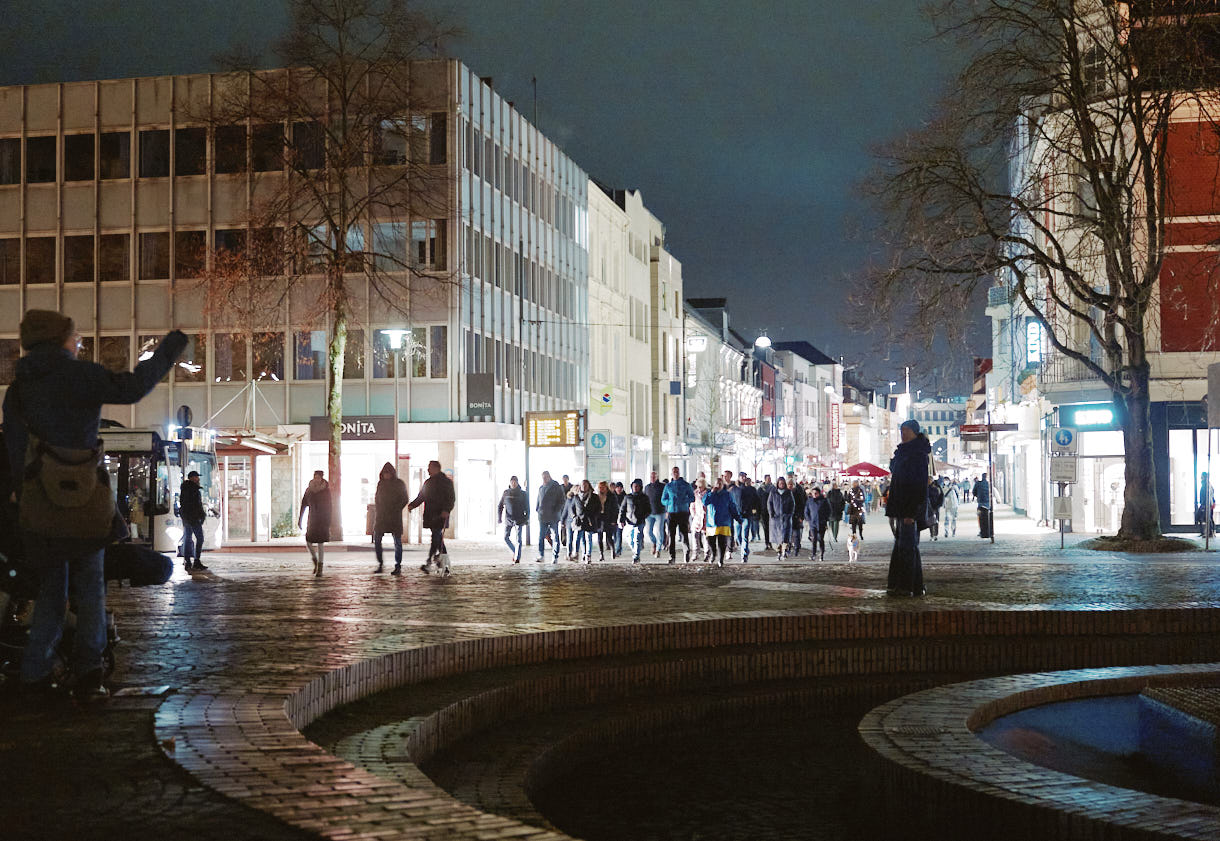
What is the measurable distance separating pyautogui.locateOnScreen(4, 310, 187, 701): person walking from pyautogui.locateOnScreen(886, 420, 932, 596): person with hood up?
9.32m

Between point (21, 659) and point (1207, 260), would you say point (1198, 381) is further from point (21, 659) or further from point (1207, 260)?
point (21, 659)

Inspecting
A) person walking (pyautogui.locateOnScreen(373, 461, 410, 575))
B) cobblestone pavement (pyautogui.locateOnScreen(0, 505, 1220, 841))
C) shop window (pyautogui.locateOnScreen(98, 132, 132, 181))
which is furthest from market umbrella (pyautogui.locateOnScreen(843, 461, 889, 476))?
person walking (pyautogui.locateOnScreen(373, 461, 410, 575))

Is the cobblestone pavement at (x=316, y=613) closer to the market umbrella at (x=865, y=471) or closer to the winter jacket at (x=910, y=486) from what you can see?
the winter jacket at (x=910, y=486)

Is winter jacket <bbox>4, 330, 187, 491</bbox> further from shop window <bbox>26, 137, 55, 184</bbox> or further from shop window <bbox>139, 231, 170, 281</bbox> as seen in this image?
shop window <bbox>26, 137, 55, 184</bbox>

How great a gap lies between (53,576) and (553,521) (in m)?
23.8

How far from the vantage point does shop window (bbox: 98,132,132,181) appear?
48.7 metres

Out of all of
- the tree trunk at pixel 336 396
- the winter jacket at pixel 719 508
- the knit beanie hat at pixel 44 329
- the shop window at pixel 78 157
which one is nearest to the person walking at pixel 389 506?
the winter jacket at pixel 719 508

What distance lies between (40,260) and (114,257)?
2561 mm

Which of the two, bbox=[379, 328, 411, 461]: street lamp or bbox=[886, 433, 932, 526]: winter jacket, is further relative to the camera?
bbox=[379, 328, 411, 461]: street lamp

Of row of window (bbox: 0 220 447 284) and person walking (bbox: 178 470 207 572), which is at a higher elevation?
row of window (bbox: 0 220 447 284)

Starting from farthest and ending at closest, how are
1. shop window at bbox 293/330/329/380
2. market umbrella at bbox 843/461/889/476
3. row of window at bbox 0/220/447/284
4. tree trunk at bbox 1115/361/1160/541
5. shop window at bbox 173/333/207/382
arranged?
market umbrella at bbox 843/461/889/476
shop window at bbox 173/333/207/382
shop window at bbox 293/330/329/380
row of window at bbox 0/220/447/284
tree trunk at bbox 1115/361/1160/541

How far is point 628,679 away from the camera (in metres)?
11.2

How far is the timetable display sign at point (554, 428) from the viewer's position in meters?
40.8

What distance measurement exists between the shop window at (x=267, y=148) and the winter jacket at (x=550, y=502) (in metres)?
13.9
